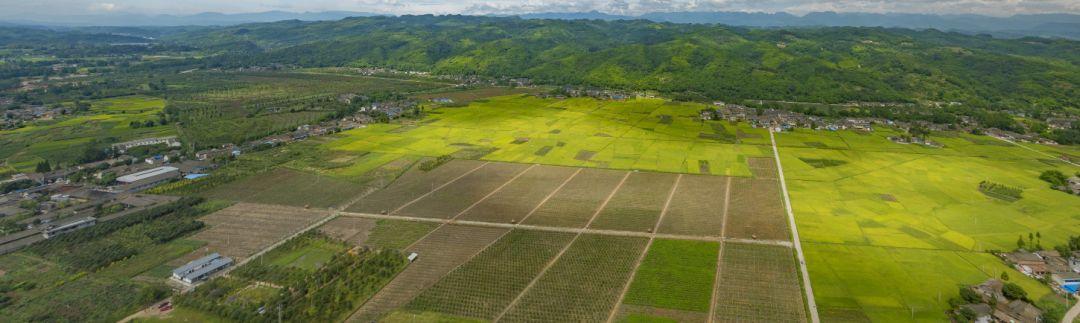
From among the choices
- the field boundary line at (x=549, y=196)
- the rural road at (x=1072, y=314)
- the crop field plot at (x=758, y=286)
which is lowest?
the rural road at (x=1072, y=314)

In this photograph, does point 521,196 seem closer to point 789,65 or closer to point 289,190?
point 289,190

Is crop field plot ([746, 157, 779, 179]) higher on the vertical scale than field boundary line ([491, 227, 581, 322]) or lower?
higher

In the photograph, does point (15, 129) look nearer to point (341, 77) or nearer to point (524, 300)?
point (341, 77)

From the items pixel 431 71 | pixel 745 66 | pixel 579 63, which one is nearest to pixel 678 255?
pixel 745 66

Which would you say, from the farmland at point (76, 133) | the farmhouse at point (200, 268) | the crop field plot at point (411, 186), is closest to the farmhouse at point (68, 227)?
the farmhouse at point (200, 268)

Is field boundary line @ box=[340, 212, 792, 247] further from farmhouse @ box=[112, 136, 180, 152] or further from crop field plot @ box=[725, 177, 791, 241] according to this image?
farmhouse @ box=[112, 136, 180, 152]

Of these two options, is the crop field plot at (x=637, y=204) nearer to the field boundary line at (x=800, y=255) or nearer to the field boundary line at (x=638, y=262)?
the field boundary line at (x=638, y=262)

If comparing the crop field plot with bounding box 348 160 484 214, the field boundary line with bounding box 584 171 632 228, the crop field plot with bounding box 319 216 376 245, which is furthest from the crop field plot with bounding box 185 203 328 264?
the field boundary line with bounding box 584 171 632 228
